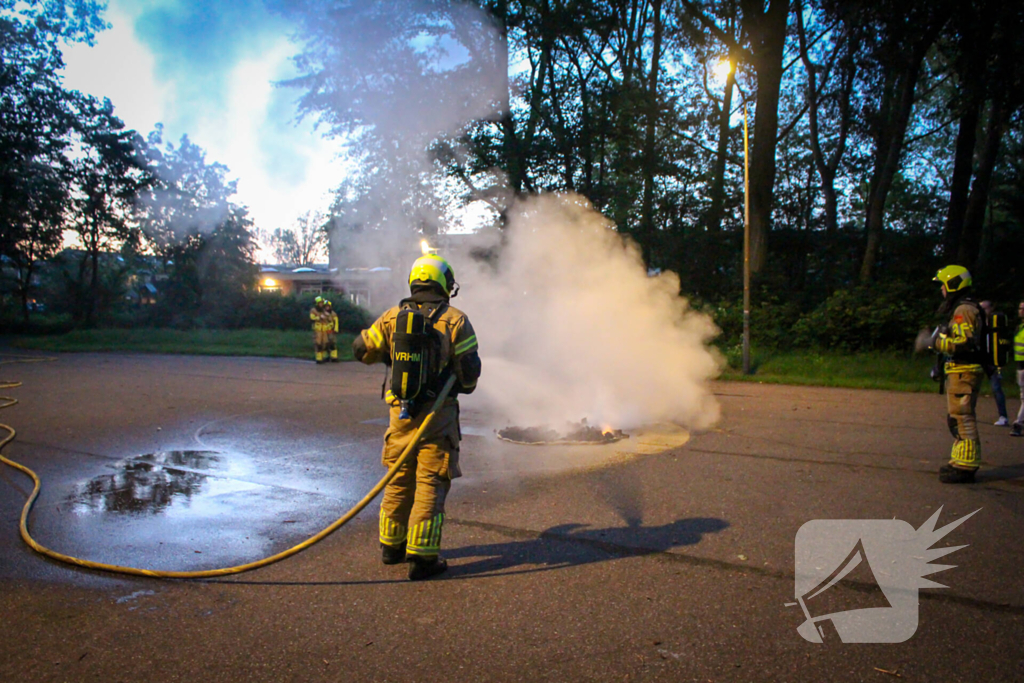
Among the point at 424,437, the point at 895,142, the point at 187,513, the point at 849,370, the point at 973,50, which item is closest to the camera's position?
the point at 424,437

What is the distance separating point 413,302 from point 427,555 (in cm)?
150

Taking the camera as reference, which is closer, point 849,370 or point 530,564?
point 530,564

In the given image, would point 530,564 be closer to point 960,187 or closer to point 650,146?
point 960,187

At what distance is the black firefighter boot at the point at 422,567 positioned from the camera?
3.85 m

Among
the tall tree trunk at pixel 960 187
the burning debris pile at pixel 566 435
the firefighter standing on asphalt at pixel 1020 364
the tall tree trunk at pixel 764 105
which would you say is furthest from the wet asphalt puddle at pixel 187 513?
the tall tree trunk at pixel 960 187

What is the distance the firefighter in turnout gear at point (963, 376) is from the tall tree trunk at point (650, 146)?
17.0 m

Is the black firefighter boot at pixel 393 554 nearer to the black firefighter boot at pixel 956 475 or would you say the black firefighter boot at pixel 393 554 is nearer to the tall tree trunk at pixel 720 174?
the black firefighter boot at pixel 956 475

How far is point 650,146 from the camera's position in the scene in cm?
2394

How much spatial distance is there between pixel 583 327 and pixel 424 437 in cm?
533

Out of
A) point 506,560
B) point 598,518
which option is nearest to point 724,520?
point 598,518

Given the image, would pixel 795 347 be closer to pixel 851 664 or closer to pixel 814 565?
pixel 814 565

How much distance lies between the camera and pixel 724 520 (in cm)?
489

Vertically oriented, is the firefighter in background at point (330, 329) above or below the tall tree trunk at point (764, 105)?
below

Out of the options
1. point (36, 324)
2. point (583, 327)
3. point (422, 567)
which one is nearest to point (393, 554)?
point (422, 567)
